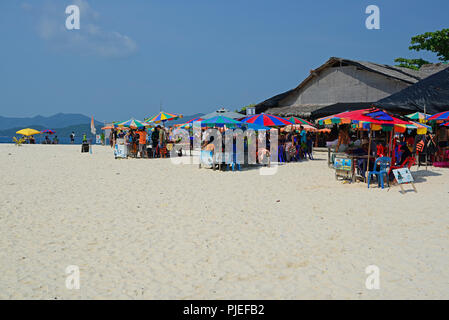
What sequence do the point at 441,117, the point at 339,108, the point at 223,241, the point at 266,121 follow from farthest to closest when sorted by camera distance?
the point at 339,108, the point at 266,121, the point at 441,117, the point at 223,241

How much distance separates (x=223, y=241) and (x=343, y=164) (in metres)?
5.77

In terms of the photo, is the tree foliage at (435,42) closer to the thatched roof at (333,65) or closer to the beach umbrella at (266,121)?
the thatched roof at (333,65)

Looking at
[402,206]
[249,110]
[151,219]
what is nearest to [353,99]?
[249,110]

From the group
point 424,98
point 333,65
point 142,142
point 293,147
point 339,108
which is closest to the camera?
point 424,98

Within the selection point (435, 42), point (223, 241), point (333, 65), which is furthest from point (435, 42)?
point (223, 241)

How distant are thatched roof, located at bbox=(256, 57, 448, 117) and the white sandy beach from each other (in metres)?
15.7

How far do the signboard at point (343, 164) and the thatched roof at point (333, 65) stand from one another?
46.8 ft

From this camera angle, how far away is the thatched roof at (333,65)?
934 inches

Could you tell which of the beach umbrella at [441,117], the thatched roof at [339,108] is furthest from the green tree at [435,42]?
the beach umbrella at [441,117]

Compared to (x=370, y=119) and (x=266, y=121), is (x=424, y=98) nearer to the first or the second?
(x=266, y=121)

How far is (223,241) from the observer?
5254mm

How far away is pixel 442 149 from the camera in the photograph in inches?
557

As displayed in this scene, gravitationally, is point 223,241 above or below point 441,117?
below
